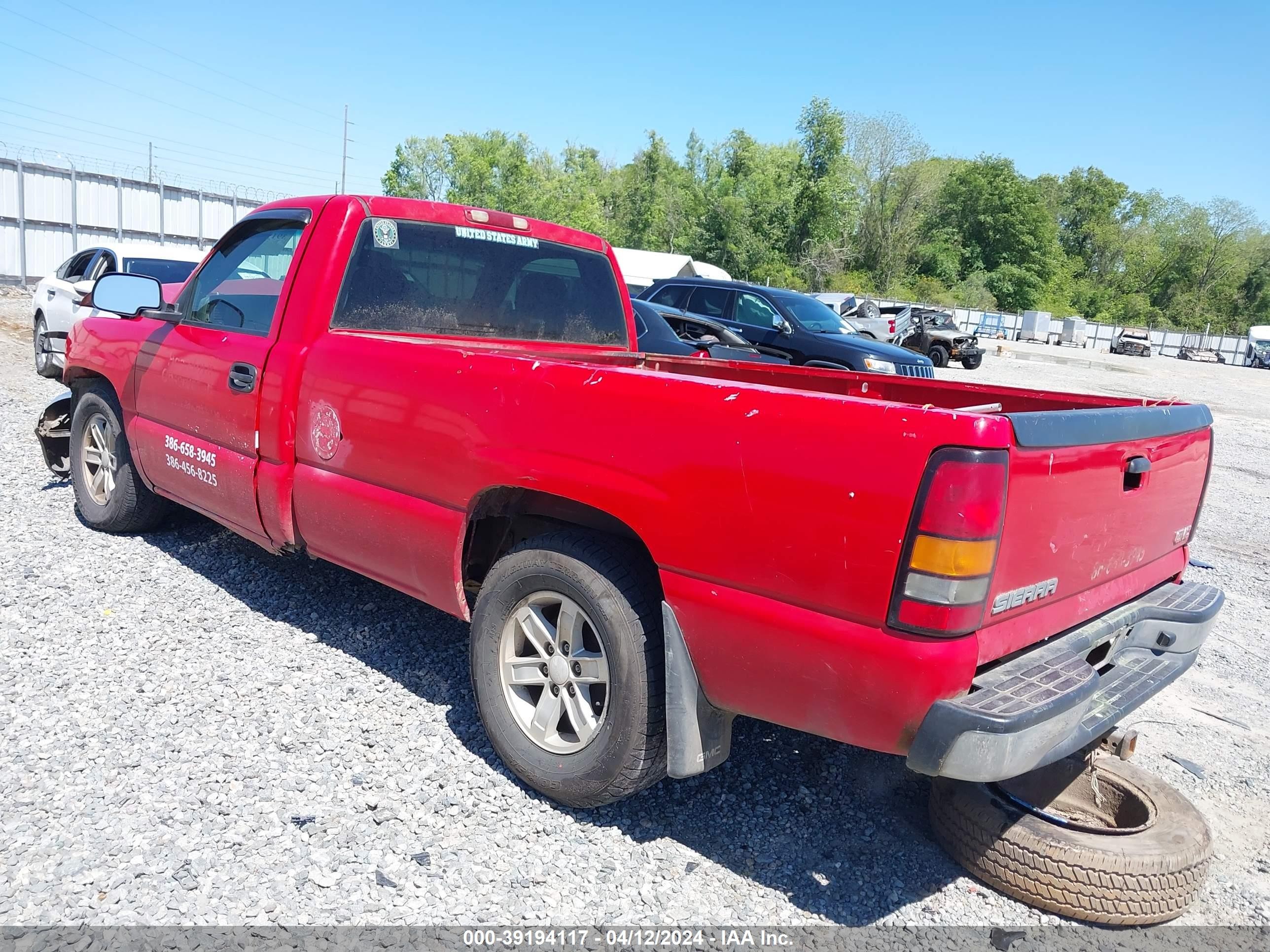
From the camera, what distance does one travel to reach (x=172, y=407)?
14.4 feet

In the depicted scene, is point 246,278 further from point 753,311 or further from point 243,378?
point 753,311

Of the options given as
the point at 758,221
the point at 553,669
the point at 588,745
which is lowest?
the point at 588,745

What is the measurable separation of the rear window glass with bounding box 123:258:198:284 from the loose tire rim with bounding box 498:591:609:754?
9.51m

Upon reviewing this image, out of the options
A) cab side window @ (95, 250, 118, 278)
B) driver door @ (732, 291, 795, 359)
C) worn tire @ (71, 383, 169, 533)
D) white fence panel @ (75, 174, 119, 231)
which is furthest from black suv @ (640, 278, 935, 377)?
white fence panel @ (75, 174, 119, 231)

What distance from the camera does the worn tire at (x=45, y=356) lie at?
7.50 m

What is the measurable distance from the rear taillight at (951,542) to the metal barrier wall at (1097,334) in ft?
188

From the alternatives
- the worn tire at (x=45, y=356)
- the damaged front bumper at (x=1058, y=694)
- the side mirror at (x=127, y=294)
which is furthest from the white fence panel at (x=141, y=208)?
the damaged front bumper at (x=1058, y=694)

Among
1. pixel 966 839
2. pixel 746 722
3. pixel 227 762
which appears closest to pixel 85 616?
pixel 227 762

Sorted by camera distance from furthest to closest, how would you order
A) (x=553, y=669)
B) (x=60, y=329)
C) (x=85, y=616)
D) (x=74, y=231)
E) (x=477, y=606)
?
(x=74, y=231), (x=60, y=329), (x=85, y=616), (x=477, y=606), (x=553, y=669)

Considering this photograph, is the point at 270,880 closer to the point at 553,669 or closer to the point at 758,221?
the point at 553,669

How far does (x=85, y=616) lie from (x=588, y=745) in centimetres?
274

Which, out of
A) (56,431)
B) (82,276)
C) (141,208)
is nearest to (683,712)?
(56,431)

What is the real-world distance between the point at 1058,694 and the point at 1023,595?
0.84 ft

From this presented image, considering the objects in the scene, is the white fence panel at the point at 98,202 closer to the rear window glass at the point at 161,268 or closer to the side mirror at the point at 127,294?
the rear window glass at the point at 161,268
